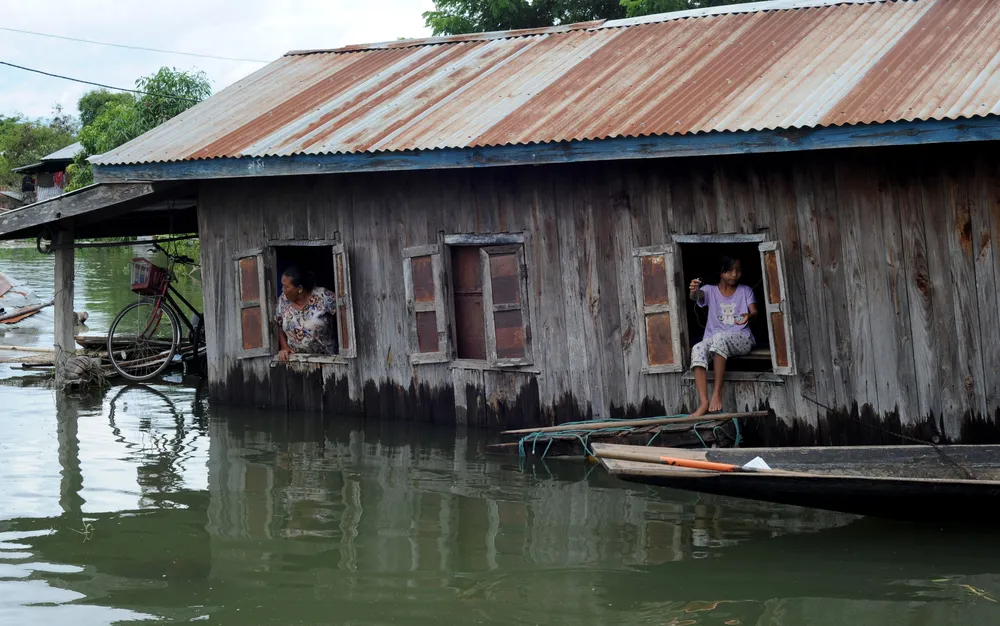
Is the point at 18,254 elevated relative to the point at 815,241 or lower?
elevated

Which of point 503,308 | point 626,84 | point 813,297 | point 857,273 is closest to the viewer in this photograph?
point 857,273

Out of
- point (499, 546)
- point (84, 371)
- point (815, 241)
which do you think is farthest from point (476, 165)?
point (84, 371)

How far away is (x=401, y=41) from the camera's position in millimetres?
12531

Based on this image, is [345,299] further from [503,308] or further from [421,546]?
[421,546]

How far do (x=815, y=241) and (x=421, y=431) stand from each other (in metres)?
3.96

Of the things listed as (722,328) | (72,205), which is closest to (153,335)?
(72,205)

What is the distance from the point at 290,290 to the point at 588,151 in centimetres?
386

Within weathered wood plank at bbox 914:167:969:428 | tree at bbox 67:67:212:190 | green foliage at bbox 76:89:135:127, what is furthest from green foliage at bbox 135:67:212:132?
green foliage at bbox 76:89:135:127

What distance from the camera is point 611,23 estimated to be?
11344 mm

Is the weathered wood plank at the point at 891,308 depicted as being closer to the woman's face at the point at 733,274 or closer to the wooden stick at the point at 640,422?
the wooden stick at the point at 640,422

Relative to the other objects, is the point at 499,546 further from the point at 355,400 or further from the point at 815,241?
the point at 355,400

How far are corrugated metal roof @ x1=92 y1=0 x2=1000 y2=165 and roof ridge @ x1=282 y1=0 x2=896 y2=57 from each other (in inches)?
0.9

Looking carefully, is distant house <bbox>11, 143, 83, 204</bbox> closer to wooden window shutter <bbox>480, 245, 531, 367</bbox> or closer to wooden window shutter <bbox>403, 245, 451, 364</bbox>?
wooden window shutter <bbox>403, 245, 451, 364</bbox>

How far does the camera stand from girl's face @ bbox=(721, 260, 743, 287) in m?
8.67
